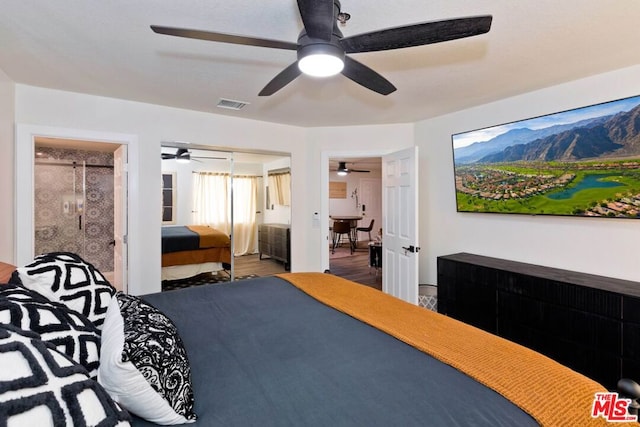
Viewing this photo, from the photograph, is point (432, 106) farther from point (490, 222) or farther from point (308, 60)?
point (308, 60)

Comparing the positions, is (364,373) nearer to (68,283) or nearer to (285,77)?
(68,283)

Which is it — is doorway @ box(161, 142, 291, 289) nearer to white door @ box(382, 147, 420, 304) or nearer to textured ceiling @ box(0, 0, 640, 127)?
textured ceiling @ box(0, 0, 640, 127)

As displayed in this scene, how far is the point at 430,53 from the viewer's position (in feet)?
7.38

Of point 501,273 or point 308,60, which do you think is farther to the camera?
point 501,273

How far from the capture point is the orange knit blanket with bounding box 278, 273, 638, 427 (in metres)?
1.02

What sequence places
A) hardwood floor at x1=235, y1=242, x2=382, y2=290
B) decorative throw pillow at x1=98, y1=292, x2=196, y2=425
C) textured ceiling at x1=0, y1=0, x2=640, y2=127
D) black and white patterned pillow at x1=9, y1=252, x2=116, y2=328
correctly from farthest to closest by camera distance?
hardwood floor at x1=235, y1=242, x2=382, y2=290
textured ceiling at x1=0, y1=0, x2=640, y2=127
black and white patterned pillow at x1=9, y1=252, x2=116, y2=328
decorative throw pillow at x1=98, y1=292, x2=196, y2=425

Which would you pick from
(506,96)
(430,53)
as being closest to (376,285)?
(506,96)

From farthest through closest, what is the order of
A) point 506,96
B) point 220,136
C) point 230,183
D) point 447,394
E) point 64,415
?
point 230,183 → point 220,136 → point 506,96 → point 447,394 → point 64,415

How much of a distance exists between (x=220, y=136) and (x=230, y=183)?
2.48 feet

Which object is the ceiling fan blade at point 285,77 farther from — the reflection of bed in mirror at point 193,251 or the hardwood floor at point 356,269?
the hardwood floor at point 356,269

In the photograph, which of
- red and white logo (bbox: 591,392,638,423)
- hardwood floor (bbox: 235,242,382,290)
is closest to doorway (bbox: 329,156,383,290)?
hardwood floor (bbox: 235,242,382,290)

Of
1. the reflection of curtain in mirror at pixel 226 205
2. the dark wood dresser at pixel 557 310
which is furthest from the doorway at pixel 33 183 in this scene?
the dark wood dresser at pixel 557 310

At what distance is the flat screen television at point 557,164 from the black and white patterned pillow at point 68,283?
3.35 m

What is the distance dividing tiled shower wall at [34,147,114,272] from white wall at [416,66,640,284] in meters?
4.94
